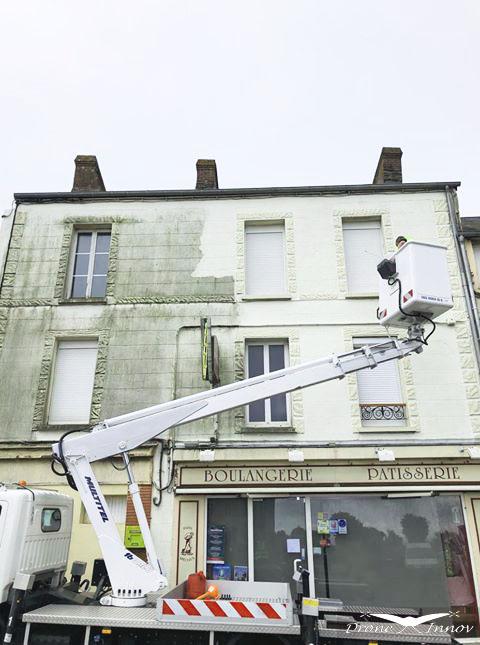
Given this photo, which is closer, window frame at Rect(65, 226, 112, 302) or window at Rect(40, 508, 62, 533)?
window at Rect(40, 508, 62, 533)

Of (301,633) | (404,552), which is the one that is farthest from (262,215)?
(301,633)

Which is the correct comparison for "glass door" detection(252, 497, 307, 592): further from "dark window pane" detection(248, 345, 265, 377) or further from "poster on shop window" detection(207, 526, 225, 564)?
"dark window pane" detection(248, 345, 265, 377)

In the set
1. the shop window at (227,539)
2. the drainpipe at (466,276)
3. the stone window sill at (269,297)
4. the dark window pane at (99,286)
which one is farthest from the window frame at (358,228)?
the dark window pane at (99,286)

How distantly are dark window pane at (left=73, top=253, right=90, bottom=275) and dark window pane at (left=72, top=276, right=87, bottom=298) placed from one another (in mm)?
165

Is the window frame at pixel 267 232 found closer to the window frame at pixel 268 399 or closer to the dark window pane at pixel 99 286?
the window frame at pixel 268 399

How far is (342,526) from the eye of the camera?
31.8ft

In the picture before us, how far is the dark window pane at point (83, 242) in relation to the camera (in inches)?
481

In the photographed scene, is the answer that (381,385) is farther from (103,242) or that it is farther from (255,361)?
(103,242)

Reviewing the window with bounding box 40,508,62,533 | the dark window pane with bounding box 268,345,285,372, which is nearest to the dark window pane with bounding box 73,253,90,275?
the dark window pane with bounding box 268,345,285,372

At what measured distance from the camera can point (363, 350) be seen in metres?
6.72

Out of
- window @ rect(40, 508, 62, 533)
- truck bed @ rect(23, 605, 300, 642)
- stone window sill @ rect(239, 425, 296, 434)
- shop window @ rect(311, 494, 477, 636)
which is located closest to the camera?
truck bed @ rect(23, 605, 300, 642)

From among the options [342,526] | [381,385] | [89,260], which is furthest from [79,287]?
[342,526]

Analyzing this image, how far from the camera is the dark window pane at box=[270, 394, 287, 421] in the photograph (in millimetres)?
10445

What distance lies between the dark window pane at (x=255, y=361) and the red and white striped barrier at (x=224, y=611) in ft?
19.3
